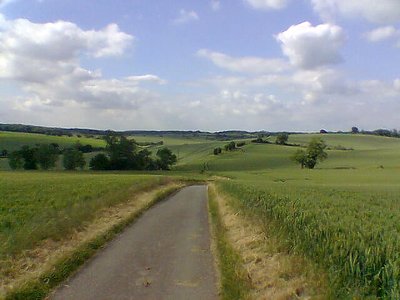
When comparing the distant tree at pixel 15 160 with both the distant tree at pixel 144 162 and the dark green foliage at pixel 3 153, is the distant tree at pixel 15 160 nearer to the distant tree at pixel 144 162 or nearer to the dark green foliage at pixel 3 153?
the dark green foliage at pixel 3 153

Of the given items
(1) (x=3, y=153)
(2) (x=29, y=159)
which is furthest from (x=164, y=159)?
(1) (x=3, y=153)

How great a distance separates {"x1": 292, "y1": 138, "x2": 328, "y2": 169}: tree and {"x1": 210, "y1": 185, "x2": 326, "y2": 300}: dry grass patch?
108215 mm

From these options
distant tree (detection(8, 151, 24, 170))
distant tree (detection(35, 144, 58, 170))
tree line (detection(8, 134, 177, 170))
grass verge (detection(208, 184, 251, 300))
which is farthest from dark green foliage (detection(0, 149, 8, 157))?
grass verge (detection(208, 184, 251, 300))

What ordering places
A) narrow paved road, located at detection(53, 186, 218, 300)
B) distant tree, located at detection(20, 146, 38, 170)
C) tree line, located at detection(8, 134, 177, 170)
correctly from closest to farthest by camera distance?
narrow paved road, located at detection(53, 186, 218, 300) < tree line, located at detection(8, 134, 177, 170) < distant tree, located at detection(20, 146, 38, 170)

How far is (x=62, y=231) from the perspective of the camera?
43.1 feet

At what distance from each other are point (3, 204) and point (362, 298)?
21.0 metres

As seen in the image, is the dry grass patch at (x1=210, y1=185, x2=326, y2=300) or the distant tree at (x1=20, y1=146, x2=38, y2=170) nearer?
the dry grass patch at (x1=210, y1=185, x2=326, y2=300)

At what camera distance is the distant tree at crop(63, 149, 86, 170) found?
111 m

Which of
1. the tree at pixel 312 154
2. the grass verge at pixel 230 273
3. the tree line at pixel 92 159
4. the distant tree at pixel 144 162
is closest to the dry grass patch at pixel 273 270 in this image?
the grass verge at pixel 230 273

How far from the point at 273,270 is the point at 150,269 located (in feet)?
9.65

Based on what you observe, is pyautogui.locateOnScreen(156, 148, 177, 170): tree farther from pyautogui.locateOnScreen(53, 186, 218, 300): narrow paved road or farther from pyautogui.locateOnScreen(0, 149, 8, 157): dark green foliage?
pyautogui.locateOnScreen(53, 186, 218, 300): narrow paved road

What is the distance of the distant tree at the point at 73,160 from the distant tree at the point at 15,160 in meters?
11.6

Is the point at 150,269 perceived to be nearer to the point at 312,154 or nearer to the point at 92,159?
the point at 92,159

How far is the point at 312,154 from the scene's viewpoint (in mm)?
117875
